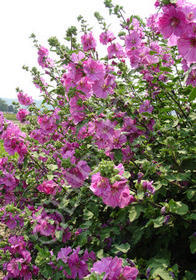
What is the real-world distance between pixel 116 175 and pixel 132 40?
156cm

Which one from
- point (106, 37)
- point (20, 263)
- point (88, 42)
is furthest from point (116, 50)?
point (20, 263)

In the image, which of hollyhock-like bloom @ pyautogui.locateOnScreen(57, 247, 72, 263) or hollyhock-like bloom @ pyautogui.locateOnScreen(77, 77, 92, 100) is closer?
hollyhock-like bloom @ pyautogui.locateOnScreen(57, 247, 72, 263)

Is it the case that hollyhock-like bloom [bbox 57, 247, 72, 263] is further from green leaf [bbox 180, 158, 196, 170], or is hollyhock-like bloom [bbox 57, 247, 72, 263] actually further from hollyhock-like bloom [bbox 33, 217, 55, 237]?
green leaf [bbox 180, 158, 196, 170]

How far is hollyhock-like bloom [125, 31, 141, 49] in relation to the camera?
2.34 meters

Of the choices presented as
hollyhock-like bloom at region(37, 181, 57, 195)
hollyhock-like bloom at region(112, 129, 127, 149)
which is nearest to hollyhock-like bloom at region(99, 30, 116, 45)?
hollyhock-like bloom at region(112, 129, 127, 149)

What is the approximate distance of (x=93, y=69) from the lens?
5.75 ft

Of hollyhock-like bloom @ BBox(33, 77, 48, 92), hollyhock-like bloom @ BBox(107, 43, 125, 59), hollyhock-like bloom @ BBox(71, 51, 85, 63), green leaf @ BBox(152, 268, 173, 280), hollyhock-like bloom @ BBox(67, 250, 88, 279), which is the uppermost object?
hollyhock-like bloom @ BBox(107, 43, 125, 59)

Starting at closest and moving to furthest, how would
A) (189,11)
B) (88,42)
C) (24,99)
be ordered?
(189,11) → (88,42) → (24,99)

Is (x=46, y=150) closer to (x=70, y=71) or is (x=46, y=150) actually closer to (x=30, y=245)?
(x=30, y=245)

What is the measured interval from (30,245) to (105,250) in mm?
1065

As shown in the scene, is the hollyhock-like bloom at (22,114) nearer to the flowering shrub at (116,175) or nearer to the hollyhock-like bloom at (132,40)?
the flowering shrub at (116,175)

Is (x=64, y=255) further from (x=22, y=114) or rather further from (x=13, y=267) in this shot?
Answer: (x=22, y=114)

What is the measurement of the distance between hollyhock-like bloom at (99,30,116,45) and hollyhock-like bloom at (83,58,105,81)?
106 cm

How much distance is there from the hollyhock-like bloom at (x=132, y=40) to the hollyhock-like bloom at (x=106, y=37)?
1.17 ft
